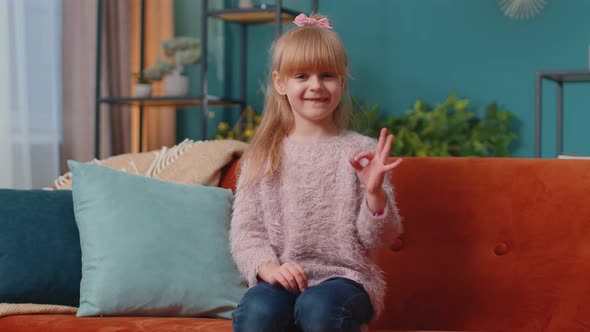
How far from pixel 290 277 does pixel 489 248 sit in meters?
0.57

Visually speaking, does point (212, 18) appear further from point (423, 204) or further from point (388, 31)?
point (423, 204)

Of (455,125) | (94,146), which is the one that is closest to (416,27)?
(455,125)

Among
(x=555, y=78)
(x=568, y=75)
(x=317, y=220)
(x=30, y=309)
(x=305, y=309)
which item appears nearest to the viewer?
(x=305, y=309)

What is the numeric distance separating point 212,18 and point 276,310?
2.98 meters

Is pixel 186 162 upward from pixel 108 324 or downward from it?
upward

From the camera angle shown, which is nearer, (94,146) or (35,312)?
(35,312)

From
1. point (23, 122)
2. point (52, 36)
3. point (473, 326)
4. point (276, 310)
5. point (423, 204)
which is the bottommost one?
point (473, 326)

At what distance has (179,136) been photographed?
14.5 feet

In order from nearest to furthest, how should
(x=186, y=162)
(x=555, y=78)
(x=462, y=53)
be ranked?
(x=186, y=162), (x=555, y=78), (x=462, y=53)

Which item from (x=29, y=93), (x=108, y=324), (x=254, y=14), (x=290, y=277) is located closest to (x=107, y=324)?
(x=108, y=324)

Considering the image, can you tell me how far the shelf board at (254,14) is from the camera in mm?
3789

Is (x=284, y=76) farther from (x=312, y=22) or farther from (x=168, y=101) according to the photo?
(x=168, y=101)

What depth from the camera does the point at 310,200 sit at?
1765 mm

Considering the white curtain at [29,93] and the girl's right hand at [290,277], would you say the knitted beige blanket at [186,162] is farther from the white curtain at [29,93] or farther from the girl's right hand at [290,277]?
the white curtain at [29,93]
